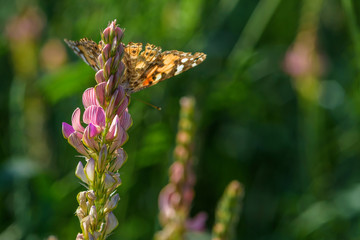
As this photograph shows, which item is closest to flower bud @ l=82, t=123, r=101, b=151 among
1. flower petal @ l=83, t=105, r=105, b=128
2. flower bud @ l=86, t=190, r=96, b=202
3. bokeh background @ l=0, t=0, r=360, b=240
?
flower petal @ l=83, t=105, r=105, b=128

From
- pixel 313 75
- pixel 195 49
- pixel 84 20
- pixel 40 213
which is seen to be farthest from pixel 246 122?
pixel 40 213

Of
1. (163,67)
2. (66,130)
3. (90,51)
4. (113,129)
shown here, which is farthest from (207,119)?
(113,129)

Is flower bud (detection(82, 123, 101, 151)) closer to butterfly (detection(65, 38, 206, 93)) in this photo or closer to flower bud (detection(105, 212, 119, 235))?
flower bud (detection(105, 212, 119, 235))

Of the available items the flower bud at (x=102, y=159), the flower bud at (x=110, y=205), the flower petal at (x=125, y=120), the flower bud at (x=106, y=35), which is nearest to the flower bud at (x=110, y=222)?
the flower bud at (x=110, y=205)

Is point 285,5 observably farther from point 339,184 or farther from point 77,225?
point 77,225

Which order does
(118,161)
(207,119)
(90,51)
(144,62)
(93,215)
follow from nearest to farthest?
(93,215)
(118,161)
(90,51)
(144,62)
(207,119)

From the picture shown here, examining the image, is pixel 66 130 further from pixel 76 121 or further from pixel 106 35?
pixel 106 35

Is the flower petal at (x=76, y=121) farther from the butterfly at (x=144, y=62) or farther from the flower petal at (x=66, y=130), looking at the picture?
the butterfly at (x=144, y=62)
